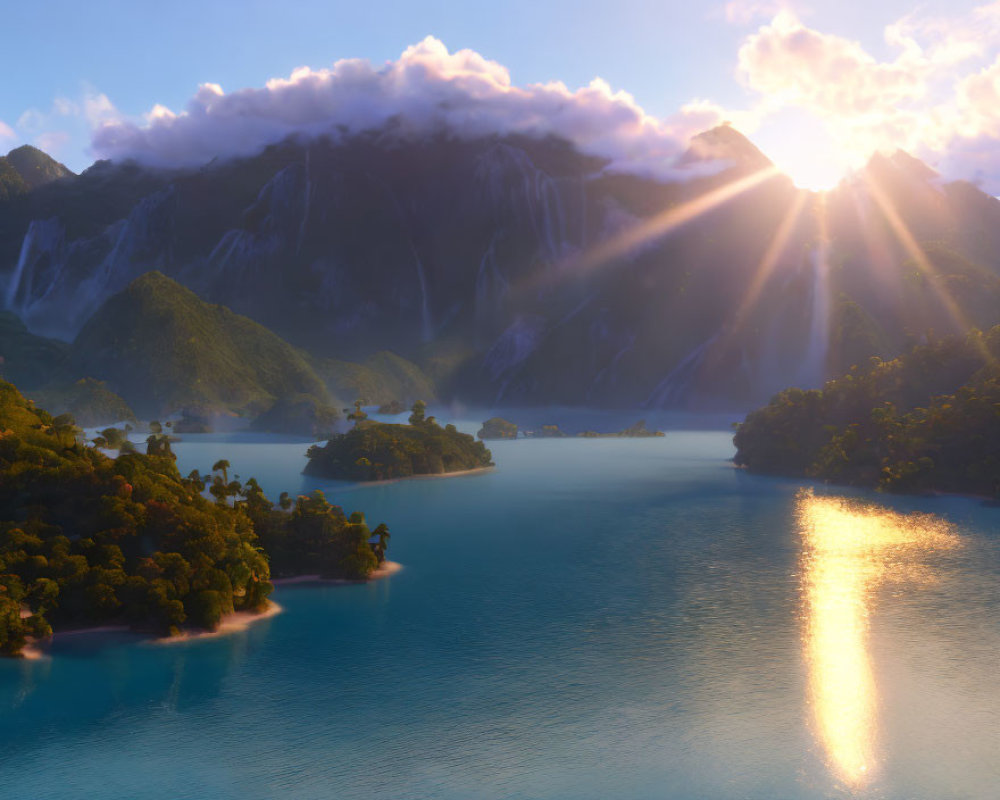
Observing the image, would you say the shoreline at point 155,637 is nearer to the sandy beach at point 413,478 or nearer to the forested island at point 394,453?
Answer: the sandy beach at point 413,478

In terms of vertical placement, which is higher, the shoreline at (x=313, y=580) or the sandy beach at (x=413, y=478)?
the sandy beach at (x=413, y=478)

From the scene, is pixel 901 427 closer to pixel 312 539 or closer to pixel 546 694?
pixel 312 539

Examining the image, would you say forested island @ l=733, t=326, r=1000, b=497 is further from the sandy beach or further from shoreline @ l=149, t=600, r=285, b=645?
shoreline @ l=149, t=600, r=285, b=645

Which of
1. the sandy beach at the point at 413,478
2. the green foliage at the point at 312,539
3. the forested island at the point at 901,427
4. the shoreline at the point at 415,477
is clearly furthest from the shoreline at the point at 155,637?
the forested island at the point at 901,427

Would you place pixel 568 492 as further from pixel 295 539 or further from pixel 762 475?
pixel 295 539

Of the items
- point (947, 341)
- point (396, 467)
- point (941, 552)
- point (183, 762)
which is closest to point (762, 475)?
point (947, 341)

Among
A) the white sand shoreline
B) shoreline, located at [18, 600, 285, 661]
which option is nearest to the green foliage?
the white sand shoreline
